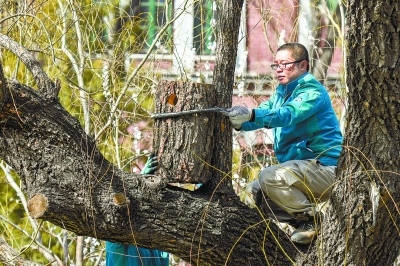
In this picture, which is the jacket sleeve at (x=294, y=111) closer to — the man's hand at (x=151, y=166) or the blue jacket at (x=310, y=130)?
the blue jacket at (x=310, y=130)

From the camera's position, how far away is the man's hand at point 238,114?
4605 millimetres

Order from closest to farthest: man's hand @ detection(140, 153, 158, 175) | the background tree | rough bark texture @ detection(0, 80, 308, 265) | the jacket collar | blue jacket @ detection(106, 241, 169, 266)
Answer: the background tree → rough bark texture @ detection(0, 80, 308, 265) → man's hand @ detection(140, 153, 158, 175) → the jacket collar → blue jacket @ detection(106, 241, 169, 266)

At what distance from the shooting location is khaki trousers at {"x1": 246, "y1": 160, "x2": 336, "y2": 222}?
471cm

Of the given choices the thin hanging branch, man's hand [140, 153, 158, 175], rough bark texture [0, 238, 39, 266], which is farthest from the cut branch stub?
rough bark texture [0, 238, 39, 266]

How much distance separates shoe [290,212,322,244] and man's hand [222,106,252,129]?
69 cm

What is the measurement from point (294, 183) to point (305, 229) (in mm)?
309

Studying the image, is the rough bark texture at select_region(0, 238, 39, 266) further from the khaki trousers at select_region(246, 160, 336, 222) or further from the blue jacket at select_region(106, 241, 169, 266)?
the khaki trousers at select_region(246, 160, 336, 222)

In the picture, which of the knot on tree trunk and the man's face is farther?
the man's face

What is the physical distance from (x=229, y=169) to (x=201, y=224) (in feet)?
1.56

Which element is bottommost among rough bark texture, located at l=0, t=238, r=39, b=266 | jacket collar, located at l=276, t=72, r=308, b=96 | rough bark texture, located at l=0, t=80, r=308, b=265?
rough bark texture, located at l=0, t=238, r=39, b=266

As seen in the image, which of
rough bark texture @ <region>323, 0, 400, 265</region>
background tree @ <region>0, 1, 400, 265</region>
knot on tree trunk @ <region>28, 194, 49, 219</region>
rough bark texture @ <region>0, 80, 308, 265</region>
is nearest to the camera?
rough bark texture @ <region>323, 0, 400, 265</region>

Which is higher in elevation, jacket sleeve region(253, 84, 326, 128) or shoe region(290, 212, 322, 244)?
jacket sleeve region(253, 84, 326, 128)

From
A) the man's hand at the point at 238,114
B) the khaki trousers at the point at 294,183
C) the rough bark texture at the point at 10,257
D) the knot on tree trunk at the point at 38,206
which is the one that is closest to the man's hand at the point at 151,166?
the man's hand at the point at 238,114

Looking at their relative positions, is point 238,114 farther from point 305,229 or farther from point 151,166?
point 305,229
